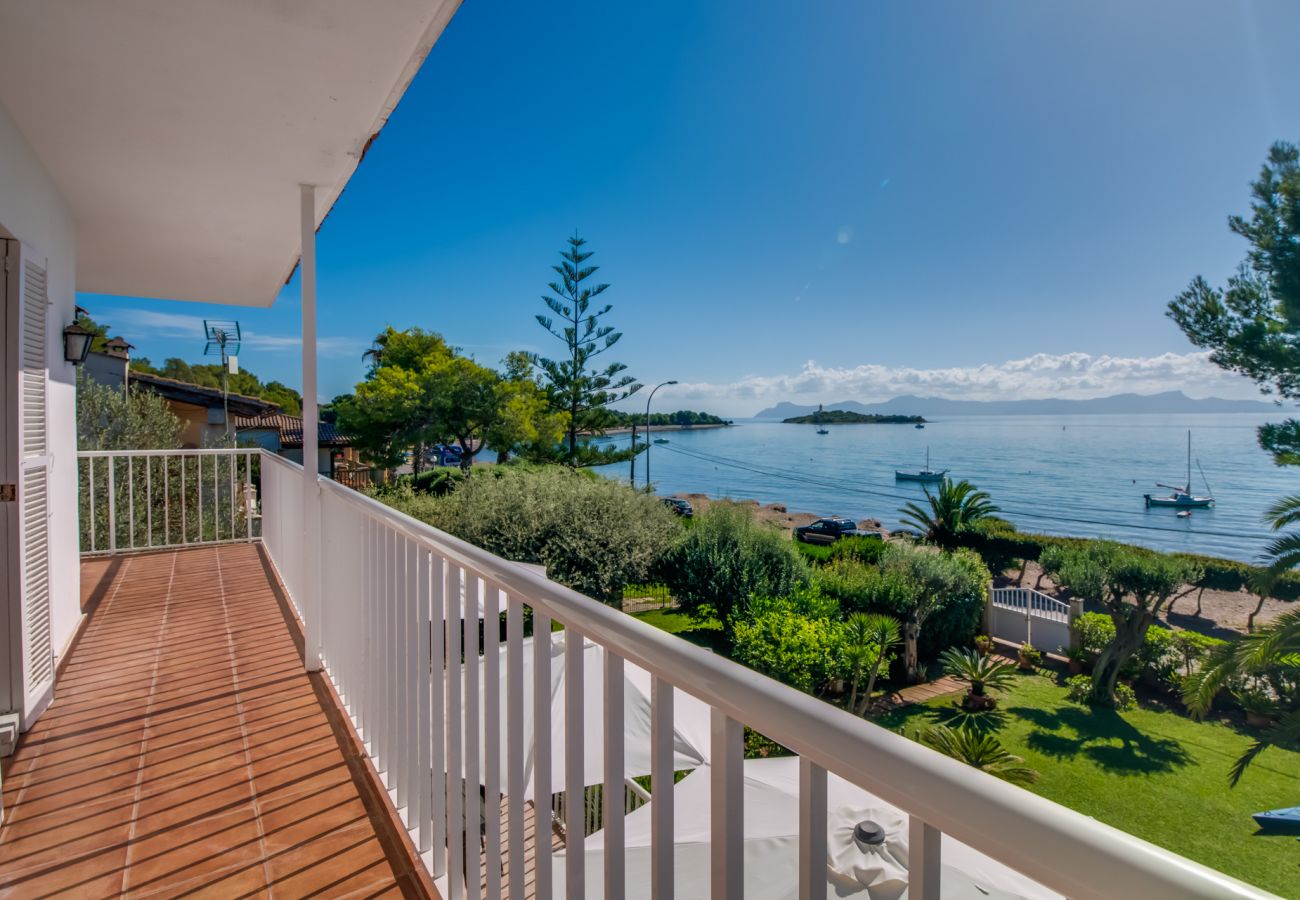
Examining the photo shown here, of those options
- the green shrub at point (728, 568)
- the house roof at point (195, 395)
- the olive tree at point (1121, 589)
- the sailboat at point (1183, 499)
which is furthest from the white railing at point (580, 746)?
the sailboat at point (1183, 499)

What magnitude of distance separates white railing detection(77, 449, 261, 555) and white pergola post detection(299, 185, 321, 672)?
2.61 m

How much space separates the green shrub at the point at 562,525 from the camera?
865 cm

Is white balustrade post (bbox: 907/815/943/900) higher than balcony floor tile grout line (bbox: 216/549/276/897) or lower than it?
higher

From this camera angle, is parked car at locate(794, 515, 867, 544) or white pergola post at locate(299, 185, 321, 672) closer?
white pergola post at locate(299, 185, 321, 672)

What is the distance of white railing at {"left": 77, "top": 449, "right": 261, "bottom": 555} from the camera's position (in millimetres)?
4723

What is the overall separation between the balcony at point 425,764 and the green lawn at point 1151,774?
25.5 feet

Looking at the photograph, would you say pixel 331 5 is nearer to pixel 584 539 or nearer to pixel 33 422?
pixel 33 422

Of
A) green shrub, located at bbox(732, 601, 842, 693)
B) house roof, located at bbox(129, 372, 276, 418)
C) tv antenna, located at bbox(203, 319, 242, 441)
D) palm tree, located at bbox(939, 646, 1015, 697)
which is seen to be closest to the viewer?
green shrub, located at bbox(732, 601, 842, 693)

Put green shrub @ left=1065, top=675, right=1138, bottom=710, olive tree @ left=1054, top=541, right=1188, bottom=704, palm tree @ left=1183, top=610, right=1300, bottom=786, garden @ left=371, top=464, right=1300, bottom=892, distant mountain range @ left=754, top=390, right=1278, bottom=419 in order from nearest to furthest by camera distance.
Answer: palm tree @ left=1183, top=610, right=1300, bottom=786
garden @ left=371, top=464, right=1300, bottom=892
green shrub @ left=1065, top=675, right=1138, bottom=710
olive tree @ left=1054, top=541, right=1188, bottom=704
distant mountain range @ left=754, top=390, right=1278, bottom=419

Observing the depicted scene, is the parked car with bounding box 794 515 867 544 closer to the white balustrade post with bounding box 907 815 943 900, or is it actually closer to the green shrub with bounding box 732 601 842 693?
the green shrub with bounding box 732 601 842 693

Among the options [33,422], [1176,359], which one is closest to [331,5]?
[33,422]

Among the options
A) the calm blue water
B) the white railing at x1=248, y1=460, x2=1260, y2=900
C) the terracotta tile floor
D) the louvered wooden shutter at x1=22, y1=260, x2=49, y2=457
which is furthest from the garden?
the calm blue water

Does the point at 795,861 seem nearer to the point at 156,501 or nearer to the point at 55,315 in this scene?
the point at 55,315

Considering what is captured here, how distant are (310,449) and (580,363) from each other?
16451mm
